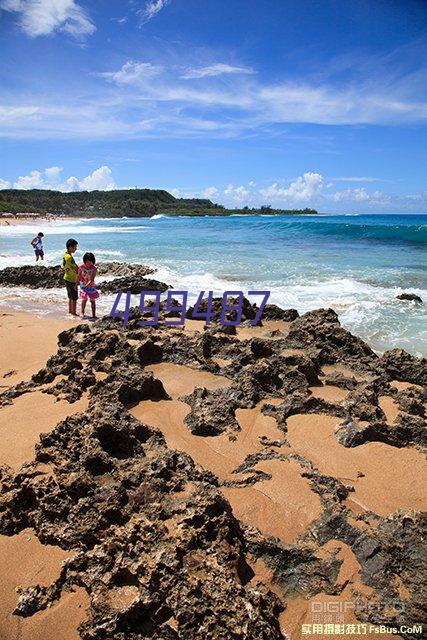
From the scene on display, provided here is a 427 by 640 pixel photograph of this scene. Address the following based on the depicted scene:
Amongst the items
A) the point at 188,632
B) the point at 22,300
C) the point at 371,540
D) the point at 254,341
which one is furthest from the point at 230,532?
the point at 22,300

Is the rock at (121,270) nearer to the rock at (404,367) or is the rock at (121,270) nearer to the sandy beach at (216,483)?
the sandy beach at (216,483)

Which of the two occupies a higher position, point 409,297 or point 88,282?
point 88,282

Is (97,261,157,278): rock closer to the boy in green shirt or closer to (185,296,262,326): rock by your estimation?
the boy in green shirt

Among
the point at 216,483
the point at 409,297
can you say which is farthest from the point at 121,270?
the point at 216,483

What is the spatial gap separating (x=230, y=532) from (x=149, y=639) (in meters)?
0.68

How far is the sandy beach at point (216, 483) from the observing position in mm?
2301

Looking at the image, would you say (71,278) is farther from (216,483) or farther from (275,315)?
(216,483)

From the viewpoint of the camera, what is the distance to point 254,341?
5.90 meters

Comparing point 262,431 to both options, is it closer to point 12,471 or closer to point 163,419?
point 163,419

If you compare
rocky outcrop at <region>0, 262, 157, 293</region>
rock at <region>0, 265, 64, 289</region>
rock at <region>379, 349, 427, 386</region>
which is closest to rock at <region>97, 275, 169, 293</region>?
rocky outcrop at <region>0, 262, 157, 293</region>

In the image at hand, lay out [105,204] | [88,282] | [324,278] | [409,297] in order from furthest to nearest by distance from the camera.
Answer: [105,204], [324,278], [409,297], [88,282]

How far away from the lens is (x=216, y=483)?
3.14 m

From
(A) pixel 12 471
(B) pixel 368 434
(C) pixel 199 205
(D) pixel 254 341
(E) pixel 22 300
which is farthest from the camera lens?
(C) pixel 199 205

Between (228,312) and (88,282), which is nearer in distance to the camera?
(228,312)
